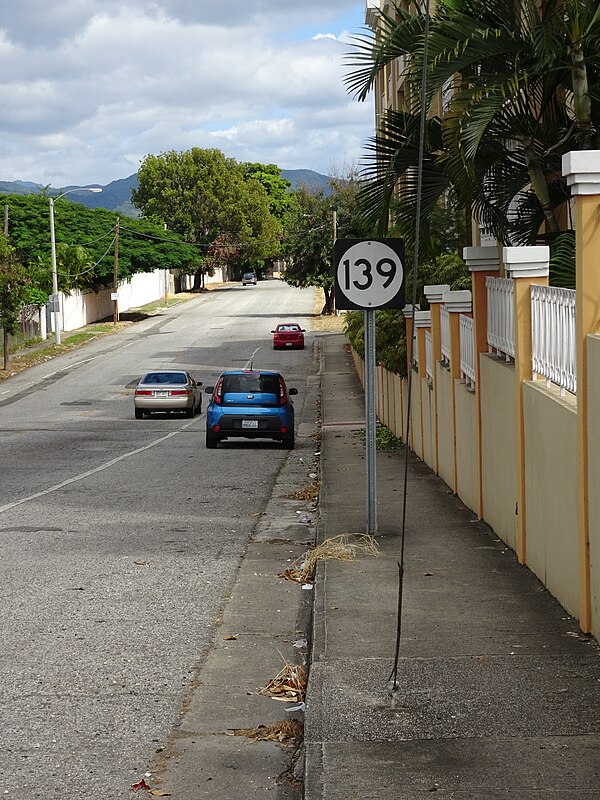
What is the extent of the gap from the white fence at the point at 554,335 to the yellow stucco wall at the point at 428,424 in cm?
745

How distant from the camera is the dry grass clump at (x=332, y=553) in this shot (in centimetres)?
1061

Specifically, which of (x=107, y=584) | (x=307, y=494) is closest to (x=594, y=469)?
(x=107, y=584)

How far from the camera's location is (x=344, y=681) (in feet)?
22.5

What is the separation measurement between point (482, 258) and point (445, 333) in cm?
400

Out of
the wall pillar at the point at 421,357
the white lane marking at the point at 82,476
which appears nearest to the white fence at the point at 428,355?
the wall pillar at the point at 421,357

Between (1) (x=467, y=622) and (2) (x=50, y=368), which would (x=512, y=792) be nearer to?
(1) (x=467, y=622)

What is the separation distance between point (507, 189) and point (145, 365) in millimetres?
39856

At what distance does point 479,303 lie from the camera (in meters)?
12.2

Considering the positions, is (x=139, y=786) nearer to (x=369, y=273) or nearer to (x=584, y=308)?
(x=584, y=308)

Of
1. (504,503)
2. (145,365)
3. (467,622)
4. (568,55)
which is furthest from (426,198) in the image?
(145,365)

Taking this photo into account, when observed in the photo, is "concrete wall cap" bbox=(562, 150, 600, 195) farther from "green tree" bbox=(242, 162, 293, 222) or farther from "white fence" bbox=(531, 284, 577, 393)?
"green tree" bbox=(242, 162, 293, 222)

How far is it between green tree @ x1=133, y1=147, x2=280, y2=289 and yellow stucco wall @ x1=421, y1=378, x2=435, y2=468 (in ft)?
328

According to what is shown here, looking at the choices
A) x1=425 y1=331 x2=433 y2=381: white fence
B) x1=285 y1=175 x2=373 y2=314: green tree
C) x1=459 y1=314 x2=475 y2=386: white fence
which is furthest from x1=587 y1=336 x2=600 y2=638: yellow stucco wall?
x1=285 y1=175 x2=373 y2=314: green tree

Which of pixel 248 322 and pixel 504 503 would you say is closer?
pixel 504 503
